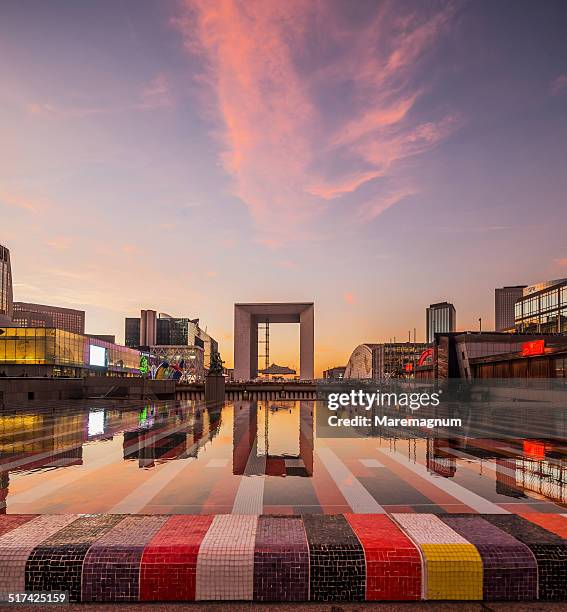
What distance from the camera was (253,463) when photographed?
12.3m

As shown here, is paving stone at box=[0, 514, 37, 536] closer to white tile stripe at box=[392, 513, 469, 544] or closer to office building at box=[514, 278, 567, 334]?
white tile stripe at box=[392, 513, 469, 544]

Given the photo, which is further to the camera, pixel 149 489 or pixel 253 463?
pixel 253 463

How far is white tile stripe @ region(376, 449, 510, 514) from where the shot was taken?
25.5 feet

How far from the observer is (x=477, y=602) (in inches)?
154

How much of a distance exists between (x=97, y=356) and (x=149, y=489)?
391 ft

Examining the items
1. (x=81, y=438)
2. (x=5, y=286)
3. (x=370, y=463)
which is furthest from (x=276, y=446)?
(x=5, y=286)

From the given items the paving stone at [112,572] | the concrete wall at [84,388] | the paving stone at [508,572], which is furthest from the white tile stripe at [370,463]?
the concrete wall at [84,388]

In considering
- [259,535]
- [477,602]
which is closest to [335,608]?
[259,535]

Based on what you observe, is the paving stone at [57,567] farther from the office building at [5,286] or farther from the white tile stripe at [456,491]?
the office building at [5,286]

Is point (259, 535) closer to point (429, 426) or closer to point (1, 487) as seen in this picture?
point (1, 487)

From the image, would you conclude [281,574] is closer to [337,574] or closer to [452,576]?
[337,574]

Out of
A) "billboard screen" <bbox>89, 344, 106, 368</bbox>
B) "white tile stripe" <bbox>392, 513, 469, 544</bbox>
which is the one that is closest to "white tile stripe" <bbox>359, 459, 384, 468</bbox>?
"white tile stripe" <bbox>392, 513, 469, 544</bbox>

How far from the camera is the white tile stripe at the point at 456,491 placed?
7.77 metres

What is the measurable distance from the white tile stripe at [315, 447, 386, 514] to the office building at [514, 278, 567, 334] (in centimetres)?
11135
